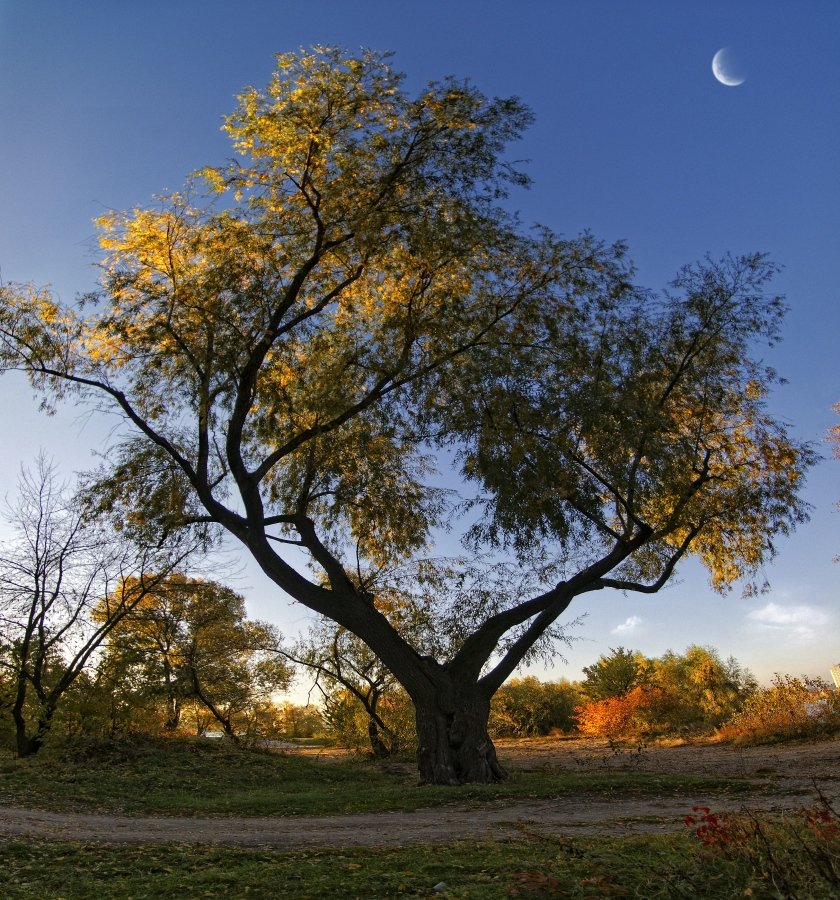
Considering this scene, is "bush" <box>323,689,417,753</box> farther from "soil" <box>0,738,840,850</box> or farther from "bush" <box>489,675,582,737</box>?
"soil" <box>0,738,840,850</box>

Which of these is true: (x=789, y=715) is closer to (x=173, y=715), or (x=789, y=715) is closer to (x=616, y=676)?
(x=616, y=676)

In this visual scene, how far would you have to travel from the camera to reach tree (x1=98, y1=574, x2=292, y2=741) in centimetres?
1880

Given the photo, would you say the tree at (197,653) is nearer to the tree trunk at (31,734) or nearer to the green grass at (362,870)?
the tree trunk at (31,734)

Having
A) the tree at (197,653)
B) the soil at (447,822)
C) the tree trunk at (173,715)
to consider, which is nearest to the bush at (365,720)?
the tree at (197,653)

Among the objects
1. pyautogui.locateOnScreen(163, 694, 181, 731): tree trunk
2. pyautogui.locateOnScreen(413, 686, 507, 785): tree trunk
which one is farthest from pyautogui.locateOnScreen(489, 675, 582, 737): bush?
pyautogui.locateOnScreen(413, 686, 507, 785): tree trunk

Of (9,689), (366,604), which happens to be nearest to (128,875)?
(366,604)

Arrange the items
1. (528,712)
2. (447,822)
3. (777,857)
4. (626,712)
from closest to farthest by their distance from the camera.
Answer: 1. (777,857)
2. (447,822)
3. (626,712)
4. (528,712)

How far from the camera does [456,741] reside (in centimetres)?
1389

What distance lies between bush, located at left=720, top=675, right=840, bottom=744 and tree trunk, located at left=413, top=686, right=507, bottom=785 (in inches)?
378

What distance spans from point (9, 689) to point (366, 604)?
32.3ft

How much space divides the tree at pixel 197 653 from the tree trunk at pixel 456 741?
8130mm

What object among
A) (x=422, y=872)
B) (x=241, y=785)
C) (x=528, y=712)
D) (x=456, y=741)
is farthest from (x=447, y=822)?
(x=528, y=712)

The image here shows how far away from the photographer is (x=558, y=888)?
4426 millimetres

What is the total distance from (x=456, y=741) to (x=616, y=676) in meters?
16.6
